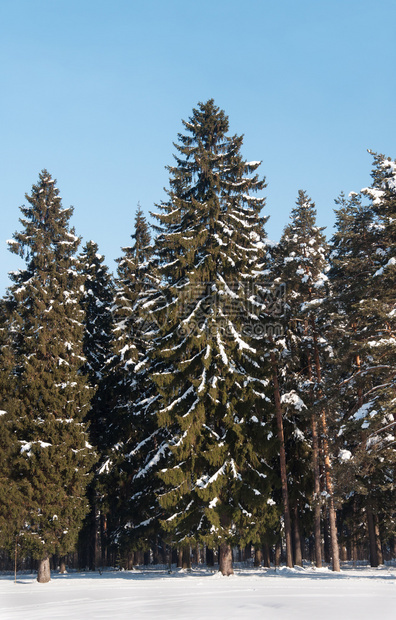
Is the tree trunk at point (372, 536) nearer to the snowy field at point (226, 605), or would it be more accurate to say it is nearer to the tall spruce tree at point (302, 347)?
the tall spruce tree at point (302, 347)

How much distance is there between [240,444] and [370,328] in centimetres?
743

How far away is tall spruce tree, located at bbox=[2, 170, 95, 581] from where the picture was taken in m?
25.5

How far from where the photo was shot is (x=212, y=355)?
78.5 ft

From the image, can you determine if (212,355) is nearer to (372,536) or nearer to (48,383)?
(48,383)

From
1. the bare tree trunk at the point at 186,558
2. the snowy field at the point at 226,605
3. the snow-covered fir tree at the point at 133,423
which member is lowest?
the bare tree trunk at the point at 186,558

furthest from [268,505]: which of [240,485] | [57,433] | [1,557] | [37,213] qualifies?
[1,557]

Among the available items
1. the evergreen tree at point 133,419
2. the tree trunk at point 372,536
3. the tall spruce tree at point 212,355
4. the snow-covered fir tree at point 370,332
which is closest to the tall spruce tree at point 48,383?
the evergreen tree at point 133,419

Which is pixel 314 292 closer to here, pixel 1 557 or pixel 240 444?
pixel 240 444

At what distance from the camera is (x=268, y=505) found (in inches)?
912

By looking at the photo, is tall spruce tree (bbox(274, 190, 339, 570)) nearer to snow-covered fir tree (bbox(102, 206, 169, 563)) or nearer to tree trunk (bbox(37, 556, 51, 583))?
snow-covered fir tree (bbox(102, 206, 169, 563))

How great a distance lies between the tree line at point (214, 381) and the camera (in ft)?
72.2

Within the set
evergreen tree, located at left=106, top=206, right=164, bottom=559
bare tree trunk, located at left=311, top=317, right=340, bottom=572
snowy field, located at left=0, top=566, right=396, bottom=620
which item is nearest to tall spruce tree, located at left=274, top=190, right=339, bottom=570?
bare tree trunk, located at left=311, top=317, right=340, bottom=572

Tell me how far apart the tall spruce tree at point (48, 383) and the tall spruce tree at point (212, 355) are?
5.01 meters

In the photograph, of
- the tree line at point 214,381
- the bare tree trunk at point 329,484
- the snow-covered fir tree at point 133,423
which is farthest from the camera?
the snow-covered fir tree at point 133,423
